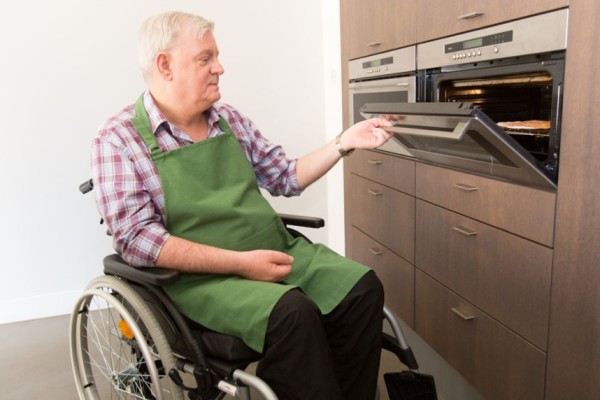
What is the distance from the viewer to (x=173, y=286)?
4.26 ft

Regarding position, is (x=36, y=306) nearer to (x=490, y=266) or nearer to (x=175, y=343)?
(x=175, y=343)

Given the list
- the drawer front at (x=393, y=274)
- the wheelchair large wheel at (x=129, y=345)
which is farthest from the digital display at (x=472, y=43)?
the wheelchair large wheel at (x=129, y=345)

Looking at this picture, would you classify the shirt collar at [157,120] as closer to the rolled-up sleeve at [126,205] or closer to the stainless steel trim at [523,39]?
the rolled-up sleeve at [126,205]

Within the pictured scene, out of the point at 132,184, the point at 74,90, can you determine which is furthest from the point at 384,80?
the point at 74,90

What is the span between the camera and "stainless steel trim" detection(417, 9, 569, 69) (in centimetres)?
114

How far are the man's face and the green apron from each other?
113 millimetres

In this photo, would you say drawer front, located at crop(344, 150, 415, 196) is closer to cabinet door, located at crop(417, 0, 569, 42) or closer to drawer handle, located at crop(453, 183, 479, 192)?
drawer handle, located at crop(453, 183, 479, 192)

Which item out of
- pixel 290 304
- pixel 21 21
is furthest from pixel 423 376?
pixel 21 21

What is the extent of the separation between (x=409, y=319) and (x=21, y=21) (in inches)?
86.8

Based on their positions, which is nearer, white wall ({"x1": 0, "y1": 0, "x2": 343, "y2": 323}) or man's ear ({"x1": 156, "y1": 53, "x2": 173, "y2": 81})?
man's ear ({"x1": 156, "y1": 53, "x2": 173, "y2": 81})

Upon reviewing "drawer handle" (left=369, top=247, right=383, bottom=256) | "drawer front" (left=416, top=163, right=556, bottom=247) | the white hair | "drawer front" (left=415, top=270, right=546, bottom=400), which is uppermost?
the white hair

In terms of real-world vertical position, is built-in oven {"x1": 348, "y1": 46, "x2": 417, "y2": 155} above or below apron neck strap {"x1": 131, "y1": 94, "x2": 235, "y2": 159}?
above

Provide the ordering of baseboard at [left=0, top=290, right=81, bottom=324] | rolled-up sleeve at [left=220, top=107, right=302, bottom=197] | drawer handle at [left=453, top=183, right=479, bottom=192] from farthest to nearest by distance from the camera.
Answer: baseboard at [left=0, top=290, right=81, bottom=324], rolled-up sleeve at [left=220, top=107, right=302, bottom=197], drawer handle at [left=453, top=183, right=479, bottom=192]

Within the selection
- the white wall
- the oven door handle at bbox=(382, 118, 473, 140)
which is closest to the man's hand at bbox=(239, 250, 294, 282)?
the oven door handle at bbox=(382, 118, 473, 140)
